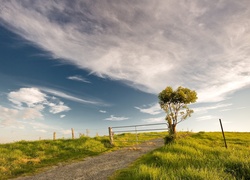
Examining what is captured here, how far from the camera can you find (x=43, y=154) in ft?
54.6

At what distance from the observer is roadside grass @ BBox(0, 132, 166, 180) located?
12.8 meters

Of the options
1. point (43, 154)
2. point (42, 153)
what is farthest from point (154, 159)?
point (42, 153)

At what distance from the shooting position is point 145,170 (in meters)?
7.72

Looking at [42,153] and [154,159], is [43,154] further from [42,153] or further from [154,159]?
[154,159]

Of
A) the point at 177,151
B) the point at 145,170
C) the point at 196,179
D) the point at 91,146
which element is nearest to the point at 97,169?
the point at 145,170

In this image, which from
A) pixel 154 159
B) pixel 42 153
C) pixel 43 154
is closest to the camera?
pixel 154 159

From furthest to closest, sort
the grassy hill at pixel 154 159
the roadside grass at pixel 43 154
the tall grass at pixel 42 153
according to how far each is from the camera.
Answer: the tall grass at pixel 42 153 < the roadside grass at pixel 43 154 < the grassy hill at pixel 154 159

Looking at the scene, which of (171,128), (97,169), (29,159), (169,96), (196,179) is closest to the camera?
(196,179)

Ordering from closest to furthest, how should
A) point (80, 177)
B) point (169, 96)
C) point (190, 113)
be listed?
1. point (80, 177)
2. point (190, 113)
3. point (169, 96)

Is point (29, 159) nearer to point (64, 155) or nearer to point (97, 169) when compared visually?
point (64, 155)

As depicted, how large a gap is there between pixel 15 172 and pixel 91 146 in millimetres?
7956

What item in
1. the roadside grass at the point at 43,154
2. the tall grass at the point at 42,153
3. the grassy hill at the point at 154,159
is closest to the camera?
the grassy hill at the point at 154,159

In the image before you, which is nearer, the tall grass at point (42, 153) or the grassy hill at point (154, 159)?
the grassy hill at point (154, 159)

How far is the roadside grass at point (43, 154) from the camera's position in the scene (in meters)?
12.8
